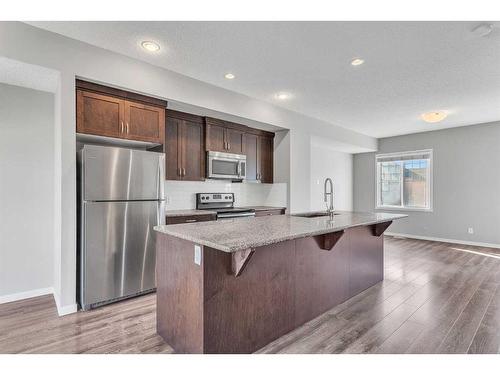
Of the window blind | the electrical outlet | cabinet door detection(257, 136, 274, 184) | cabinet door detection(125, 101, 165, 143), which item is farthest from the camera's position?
the window blind

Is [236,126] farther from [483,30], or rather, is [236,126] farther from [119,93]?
[483,30]

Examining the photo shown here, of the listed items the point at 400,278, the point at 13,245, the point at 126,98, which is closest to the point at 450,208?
the point at 400,278

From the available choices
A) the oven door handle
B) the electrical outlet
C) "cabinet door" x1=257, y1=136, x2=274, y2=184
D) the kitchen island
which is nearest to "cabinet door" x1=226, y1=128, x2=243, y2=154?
"cabinet door" x1=257, y1=136, x2=274, y2=184

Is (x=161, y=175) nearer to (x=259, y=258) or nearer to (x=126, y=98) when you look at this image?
(x=126, y=98)

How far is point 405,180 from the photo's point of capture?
692 cm

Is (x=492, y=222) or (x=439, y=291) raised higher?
(x=492, y=222)

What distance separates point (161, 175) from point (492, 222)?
6.45 metres

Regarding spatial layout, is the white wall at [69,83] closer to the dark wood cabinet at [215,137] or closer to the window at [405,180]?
the dark wood cabinet at [215,137]

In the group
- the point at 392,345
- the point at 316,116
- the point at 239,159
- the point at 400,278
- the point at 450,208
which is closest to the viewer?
the point at 392,345

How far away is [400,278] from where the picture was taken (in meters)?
3.68

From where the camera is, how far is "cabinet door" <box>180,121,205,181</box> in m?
3.93

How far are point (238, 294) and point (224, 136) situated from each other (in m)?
2.93

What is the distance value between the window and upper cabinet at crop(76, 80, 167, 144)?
6.07m

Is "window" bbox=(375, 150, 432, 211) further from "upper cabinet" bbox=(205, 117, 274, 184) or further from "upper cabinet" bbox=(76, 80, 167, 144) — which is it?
"upper cabinet" bbox=(76, 80, 167, 144)
